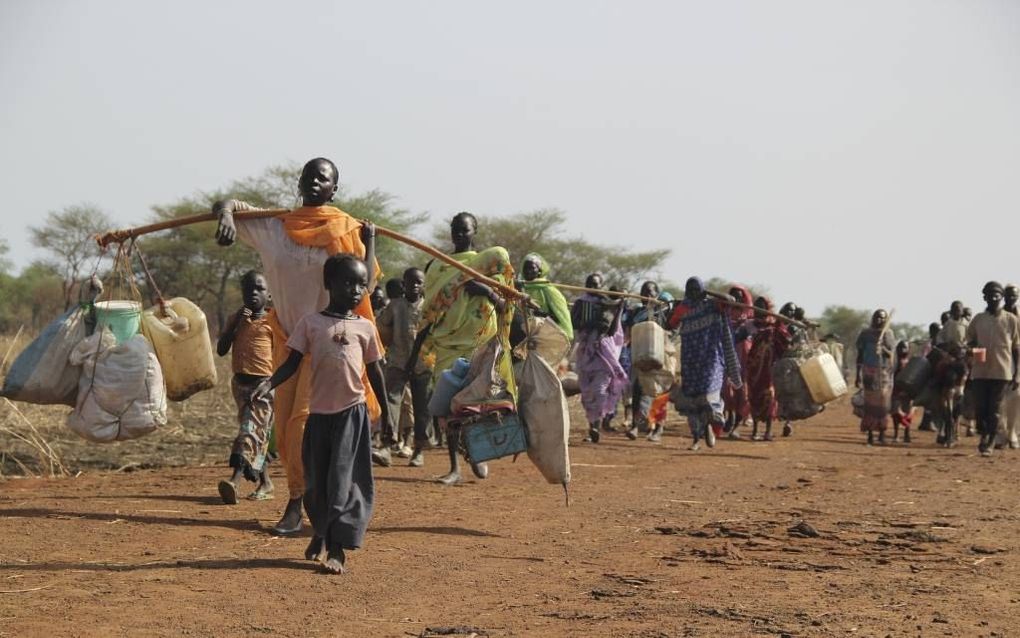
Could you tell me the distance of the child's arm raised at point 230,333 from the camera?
30.6ft

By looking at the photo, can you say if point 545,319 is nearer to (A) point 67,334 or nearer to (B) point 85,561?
(A) point 67,334

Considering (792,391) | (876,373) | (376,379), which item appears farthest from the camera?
(876,373)

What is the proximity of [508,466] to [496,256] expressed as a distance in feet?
12.8

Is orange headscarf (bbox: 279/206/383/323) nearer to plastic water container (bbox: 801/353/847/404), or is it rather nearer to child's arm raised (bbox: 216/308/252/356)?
child's arm raised (bbox: 216/308/252/356)

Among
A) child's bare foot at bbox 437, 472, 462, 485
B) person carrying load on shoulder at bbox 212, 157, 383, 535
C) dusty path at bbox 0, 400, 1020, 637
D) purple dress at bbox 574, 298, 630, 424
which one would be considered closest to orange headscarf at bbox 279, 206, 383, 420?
person carrying load on shoulder at bbox 212, 157, 383, 535

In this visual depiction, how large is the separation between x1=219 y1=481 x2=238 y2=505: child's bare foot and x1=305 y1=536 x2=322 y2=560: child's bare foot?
8.22ft

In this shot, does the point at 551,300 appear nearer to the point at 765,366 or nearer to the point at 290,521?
A: the point at 290,521

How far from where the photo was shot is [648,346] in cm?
1538

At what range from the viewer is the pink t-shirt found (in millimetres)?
6598

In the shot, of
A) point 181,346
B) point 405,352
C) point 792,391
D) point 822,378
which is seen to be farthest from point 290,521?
point 792,391

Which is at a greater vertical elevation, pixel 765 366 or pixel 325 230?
pixel 325 230

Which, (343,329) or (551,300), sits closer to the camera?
(343,329)

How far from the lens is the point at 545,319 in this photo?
988 cm

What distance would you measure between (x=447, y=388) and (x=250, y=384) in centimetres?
149
